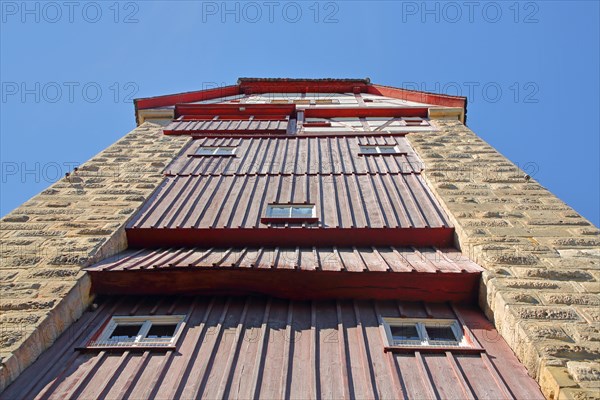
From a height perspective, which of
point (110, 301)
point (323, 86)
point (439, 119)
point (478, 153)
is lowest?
point (110, 301)

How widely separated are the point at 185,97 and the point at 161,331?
382 inches

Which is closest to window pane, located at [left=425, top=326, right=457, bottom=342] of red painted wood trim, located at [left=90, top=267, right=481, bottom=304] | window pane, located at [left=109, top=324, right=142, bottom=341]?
red painted wood trim, located at [left=90, top=267, right=481, bottom=304]

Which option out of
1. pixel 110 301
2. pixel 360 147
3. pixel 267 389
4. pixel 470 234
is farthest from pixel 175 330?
pixel 360 147

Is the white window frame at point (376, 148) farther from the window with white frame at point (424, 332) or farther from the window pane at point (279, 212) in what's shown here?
the window with white frame at point (424, 332)

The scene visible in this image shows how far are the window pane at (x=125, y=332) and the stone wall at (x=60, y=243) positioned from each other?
38 cm

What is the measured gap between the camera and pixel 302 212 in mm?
5723

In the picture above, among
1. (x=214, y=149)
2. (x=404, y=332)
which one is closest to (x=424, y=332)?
(x=404, y=332)

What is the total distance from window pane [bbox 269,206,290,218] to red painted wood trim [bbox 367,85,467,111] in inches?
240

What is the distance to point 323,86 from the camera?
1590 cm

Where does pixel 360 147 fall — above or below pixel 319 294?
above

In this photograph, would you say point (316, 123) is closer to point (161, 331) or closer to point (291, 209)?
point (291, 209)

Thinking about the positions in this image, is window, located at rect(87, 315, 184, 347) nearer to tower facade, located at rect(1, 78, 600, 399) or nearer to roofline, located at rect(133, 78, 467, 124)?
tower facade, located at rect(1, 78, 600, 399)

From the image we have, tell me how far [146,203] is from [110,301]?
187cm

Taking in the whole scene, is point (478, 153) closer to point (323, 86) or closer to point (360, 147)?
point (360, 147)
